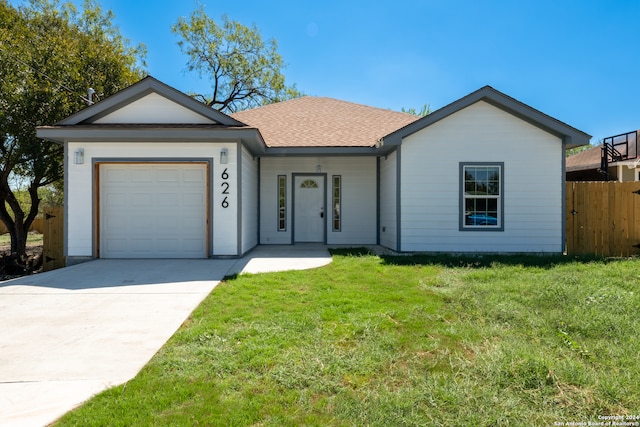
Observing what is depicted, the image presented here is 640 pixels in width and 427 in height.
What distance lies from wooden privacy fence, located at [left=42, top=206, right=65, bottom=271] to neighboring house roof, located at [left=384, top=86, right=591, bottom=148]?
881cm

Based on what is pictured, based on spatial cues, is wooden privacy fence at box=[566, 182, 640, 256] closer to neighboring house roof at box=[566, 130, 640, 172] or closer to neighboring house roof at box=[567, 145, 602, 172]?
neighboring house roof at box=[566, 130, 640, 172]

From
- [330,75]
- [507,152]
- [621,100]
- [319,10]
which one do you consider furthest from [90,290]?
[621,100]

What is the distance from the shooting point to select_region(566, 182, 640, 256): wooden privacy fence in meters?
9.56

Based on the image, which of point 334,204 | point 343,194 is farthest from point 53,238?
point 343,194

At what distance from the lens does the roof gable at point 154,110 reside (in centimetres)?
941

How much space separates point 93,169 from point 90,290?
4137 millimetres

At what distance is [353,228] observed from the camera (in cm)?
1267

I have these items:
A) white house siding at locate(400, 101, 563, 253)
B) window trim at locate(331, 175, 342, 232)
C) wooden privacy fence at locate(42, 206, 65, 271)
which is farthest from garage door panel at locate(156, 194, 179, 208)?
white house siding at locate(400, 101, 563, 253)

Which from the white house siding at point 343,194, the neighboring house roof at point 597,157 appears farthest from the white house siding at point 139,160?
the neighboring house roof at point 597,157

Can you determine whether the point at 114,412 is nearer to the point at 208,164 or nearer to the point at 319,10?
the point at 208,164

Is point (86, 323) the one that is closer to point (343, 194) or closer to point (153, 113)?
point (153, 113)

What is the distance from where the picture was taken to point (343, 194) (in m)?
12.7

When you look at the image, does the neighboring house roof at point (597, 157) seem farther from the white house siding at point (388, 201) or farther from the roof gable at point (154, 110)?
the roof gable at point (154, 110)

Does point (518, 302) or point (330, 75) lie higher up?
point (330, 75)
